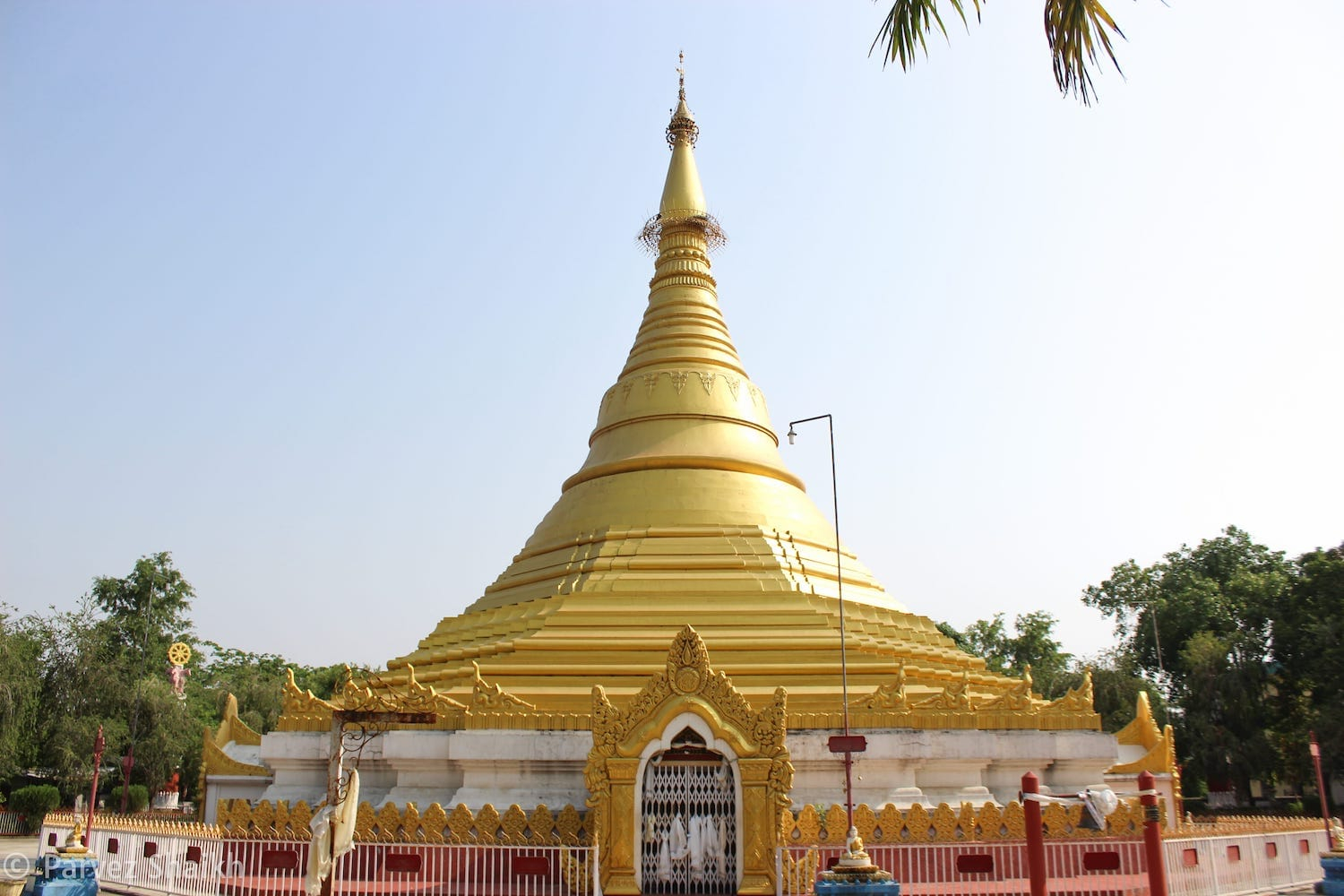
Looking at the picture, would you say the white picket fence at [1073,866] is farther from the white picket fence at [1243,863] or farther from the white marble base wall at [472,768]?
the white marble base wall at [472,768]

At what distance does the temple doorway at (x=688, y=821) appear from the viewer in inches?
518

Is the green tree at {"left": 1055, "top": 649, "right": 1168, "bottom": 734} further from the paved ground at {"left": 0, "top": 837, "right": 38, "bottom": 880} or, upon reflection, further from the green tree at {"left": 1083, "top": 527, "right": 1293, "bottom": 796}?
the paved ground at {"left": 0, "top": 837, "right": 38, "bottom": 880}

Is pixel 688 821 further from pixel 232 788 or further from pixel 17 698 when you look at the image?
pixel 17 698

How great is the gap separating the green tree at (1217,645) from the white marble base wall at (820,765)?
21027mm

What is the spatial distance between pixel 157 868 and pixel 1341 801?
37389mm

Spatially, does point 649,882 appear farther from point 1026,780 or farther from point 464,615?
point 464,615

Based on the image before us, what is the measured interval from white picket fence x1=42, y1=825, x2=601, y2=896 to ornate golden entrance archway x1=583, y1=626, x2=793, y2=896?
583mm

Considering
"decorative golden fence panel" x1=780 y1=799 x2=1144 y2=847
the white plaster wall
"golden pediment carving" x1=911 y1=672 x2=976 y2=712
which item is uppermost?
"golden pediment carving" x1=911 y1=672 x2=976 y2=712

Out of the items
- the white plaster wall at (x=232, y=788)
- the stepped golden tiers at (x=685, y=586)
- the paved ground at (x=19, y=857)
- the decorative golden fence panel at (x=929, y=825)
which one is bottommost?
the paved ground at (x=19, y=857)

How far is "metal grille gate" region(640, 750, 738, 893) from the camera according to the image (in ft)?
43.1

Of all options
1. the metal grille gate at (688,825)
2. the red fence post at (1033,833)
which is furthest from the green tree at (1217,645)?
the red fence post at (1033,833)

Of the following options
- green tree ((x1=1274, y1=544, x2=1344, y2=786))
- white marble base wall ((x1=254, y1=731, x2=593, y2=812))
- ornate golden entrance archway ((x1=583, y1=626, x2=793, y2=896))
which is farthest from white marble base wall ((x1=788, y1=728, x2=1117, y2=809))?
green tree ((x1=1274, y1=544, x2=1344, y2=786))

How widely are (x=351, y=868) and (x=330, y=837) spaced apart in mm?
3416

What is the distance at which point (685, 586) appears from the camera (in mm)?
18812
